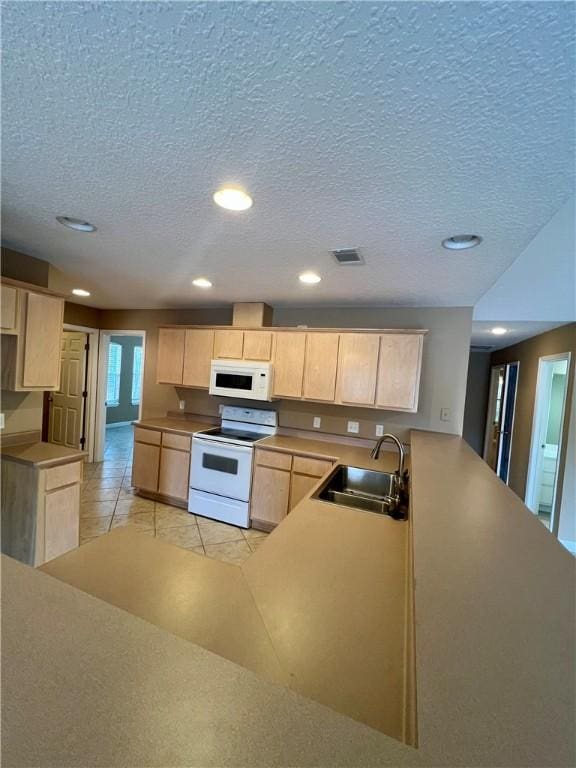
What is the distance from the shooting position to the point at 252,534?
334cm

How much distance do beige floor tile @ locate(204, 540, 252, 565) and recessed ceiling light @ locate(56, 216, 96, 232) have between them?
8.60ft

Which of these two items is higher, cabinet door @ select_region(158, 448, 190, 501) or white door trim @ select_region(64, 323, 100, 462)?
white door trim @ select_region(64, 323, 100, 462)

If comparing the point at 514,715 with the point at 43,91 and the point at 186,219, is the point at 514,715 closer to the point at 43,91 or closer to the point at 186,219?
the point at 43,91

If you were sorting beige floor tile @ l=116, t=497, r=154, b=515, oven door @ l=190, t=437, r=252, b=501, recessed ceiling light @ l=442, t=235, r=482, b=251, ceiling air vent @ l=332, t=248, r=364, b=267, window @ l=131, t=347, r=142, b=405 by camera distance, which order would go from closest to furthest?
recessed ceiling light @ l=442, t=235, r=482, b=251 → ceiling air vent @ l=332, t=248, r=364, b=267 → oven door @ l=190, t=437, r=252, b=501 → beige floor tile @ l=116, t=497, r=154, b=515 → window @ l=131, t=347, r=142, b=405

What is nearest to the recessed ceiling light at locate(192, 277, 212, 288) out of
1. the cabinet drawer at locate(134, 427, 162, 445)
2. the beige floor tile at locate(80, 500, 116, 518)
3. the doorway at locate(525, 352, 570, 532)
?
the cabinet drawer at locate(134, 427, 162, 445)

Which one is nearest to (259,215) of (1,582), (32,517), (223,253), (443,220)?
(223,253)

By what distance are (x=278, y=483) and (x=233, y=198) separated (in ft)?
8.51

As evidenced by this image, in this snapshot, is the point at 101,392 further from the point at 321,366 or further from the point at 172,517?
the point at 321,366

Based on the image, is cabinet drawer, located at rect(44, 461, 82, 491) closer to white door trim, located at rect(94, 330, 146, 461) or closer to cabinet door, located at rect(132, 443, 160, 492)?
cabinet door, located at rect(132, 443, 160, 492)

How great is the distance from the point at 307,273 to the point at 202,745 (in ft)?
8.05

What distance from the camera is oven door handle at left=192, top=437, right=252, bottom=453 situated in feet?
11.2

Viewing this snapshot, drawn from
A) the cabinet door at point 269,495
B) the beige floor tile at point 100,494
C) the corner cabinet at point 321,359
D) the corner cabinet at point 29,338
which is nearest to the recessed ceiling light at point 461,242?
the corner cabinet at point 321,359

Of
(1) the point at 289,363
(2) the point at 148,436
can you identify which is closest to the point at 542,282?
(1) the point at 289,363

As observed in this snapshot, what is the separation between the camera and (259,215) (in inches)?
63.5
